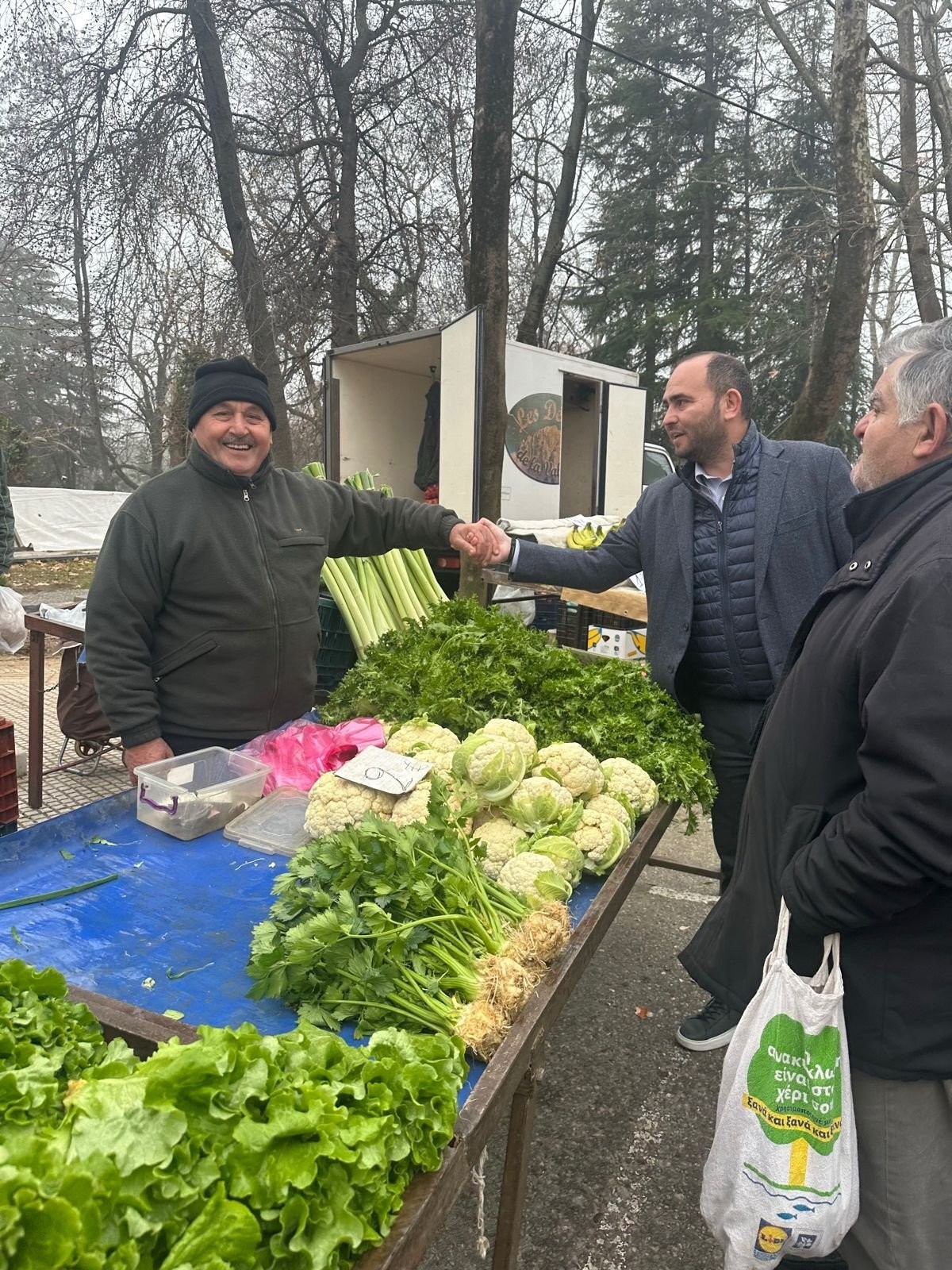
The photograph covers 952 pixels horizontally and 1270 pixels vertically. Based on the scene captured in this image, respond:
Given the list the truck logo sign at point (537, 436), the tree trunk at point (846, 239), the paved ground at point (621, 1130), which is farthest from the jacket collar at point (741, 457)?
the truck logo sign at point (537, 436)

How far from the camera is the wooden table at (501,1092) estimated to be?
→ 113 centimetres

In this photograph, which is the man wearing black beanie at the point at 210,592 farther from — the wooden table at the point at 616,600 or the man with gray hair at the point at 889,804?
the man with gray hair at the point at 889,804

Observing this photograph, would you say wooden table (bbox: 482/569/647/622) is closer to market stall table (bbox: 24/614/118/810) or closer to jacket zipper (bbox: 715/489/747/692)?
jacket zipper (bbox: 715/489/747/692)

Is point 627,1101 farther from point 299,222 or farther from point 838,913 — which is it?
point 299,222

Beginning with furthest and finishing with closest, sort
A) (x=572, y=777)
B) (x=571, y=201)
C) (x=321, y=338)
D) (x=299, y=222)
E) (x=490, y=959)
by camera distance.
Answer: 1. (x=571, y=201)
2. (x=321, y=338)
3. (x=299, y=222)
4. (x=572, y=777)
5. (x=490, y=959)

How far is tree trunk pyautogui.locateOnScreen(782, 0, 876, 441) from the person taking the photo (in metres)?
7.02

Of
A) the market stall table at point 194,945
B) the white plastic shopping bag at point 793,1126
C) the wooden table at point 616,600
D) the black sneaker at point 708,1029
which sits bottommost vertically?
the black sneaker at point 708,1029

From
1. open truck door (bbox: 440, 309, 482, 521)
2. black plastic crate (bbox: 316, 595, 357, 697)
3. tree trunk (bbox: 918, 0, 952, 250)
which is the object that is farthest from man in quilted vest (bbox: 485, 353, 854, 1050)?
tree trunk (bbox: 918, 0, 952, 250)

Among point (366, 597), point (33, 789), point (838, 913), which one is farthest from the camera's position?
point (33, 789)

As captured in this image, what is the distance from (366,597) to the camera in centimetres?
433

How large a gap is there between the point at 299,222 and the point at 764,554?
1089cm

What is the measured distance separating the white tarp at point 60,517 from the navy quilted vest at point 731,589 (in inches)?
610

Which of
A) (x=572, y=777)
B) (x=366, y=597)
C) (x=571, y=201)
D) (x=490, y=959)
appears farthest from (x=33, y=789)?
(x=571, y=201)

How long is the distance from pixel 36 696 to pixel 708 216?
21.3m
